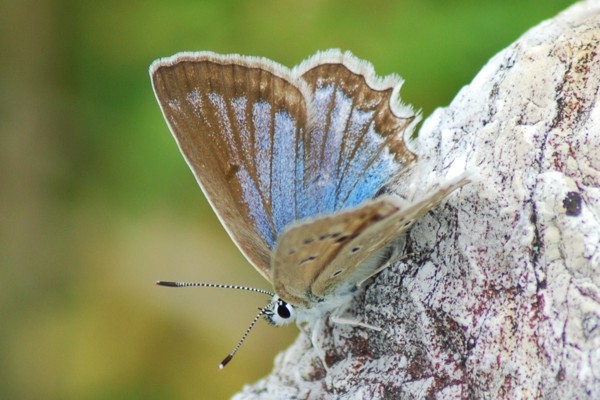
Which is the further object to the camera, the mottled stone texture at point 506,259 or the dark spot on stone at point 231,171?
the dark spot on stone at point 231,171

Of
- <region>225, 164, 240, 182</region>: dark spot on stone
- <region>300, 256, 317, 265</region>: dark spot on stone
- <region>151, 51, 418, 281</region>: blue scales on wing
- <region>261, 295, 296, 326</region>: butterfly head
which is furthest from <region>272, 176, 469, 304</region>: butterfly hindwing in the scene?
<region>225, 164, 240, 182</region>: dark spot on stone

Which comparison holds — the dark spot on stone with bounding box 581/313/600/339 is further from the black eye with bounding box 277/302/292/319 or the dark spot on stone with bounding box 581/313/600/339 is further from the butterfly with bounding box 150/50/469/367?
the black eye with bounding box 277/302/292/319

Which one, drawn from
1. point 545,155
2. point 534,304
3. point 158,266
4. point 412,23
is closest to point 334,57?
point 545,155

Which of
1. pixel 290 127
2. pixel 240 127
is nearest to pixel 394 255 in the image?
pixel 290 127

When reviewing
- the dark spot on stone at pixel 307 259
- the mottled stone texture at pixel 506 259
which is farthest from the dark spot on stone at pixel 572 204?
the dark spot on stone at pixel 307 259

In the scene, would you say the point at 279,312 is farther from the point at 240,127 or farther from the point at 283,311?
the point at 240,127

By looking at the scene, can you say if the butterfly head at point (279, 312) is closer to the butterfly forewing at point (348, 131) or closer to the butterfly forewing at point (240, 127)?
the butterfly forewing at point (240, 127)
